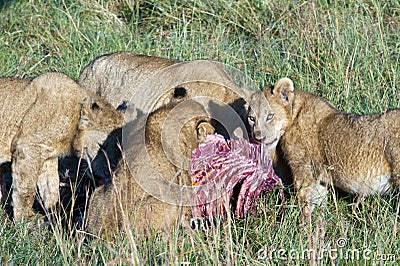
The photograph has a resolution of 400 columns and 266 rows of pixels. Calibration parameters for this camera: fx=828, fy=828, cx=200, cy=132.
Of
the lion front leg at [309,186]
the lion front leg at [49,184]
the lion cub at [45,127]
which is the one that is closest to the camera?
the lion front leg at [309,186]

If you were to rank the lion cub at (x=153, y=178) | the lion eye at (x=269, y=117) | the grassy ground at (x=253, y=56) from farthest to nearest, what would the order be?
the lion eye at (x=269, y=117) < the lion cub at (x=153, y=178) < the grassy ground at (x=253, y=56)

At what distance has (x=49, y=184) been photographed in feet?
26.0

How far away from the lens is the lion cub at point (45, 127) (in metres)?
7.32

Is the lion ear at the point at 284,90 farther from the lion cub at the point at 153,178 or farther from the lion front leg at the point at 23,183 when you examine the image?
the lion front leg at the point at 23,183

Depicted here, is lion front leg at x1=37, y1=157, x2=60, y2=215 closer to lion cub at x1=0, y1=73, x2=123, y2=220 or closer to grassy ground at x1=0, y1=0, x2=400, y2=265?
lion cub at x1=0, y1=73, x2=123, y2=220

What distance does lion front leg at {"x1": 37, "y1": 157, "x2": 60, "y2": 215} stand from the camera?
309 inches

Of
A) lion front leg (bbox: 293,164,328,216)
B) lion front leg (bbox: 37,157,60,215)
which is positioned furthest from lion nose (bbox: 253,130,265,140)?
lion front leg (bbox: 37,157,60,215)

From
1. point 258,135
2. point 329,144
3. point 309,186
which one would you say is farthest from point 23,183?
point 329,144

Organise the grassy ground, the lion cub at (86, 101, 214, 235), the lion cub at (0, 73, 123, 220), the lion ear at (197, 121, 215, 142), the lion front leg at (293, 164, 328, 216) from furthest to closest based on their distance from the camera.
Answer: the lion cub at (0, 73, 123, 220), the lion front leg at (293, 164, 328, 216), the lion ear at (197, 121, 215, 142), the lion cub at (86, 101, 214, 235), the grassy ground

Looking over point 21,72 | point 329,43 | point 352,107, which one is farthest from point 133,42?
point 352,107

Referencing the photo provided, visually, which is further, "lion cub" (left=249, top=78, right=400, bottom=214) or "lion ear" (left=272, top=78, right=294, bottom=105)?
"lion ear" (left=272, top=78, right=294, bottom=105)

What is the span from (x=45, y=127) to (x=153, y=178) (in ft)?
5.45

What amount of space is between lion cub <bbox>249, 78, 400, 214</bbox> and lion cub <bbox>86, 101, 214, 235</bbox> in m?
0.73

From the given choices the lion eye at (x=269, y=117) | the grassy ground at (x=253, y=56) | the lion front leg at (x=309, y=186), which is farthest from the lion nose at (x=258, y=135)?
the grassy ground at (x=253, y=56)
